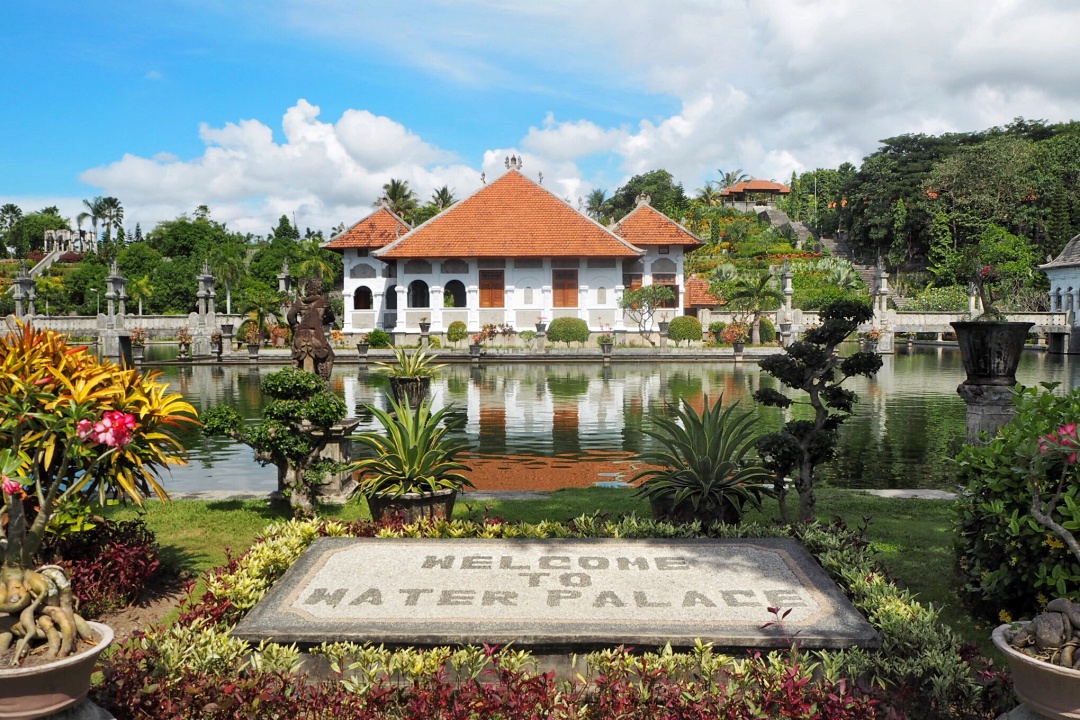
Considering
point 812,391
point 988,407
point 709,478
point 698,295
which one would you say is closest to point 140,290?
point 698,295

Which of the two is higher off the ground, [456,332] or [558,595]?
[456,332]

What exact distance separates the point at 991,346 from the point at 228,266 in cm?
4878

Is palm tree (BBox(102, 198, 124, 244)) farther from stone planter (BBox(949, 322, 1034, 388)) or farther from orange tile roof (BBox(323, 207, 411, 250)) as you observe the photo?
stone planter (BBox(949, 322, 1034, 388))

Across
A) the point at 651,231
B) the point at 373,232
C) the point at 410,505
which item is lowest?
the point at 410,505

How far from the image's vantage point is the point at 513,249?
37.3 m

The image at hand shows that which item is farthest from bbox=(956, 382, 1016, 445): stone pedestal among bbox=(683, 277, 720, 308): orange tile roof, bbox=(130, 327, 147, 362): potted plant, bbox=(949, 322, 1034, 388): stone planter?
bbox=(683, 277, 720, 308): orange tile roof

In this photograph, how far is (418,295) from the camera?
129 feet

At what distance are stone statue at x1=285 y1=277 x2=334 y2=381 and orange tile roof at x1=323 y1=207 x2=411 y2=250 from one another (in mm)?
31271

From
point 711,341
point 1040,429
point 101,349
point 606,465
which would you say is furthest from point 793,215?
point 1040,429

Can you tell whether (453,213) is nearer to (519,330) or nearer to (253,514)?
(519,330)

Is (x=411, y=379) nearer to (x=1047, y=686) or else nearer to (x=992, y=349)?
(x=992, y=349)

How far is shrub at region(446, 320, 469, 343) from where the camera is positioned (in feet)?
119

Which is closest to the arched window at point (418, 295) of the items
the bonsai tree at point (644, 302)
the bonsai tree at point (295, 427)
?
the bonsai tree at point (644, 302)

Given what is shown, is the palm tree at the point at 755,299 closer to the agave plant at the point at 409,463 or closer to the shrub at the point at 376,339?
the shrub at the point at 376,339
